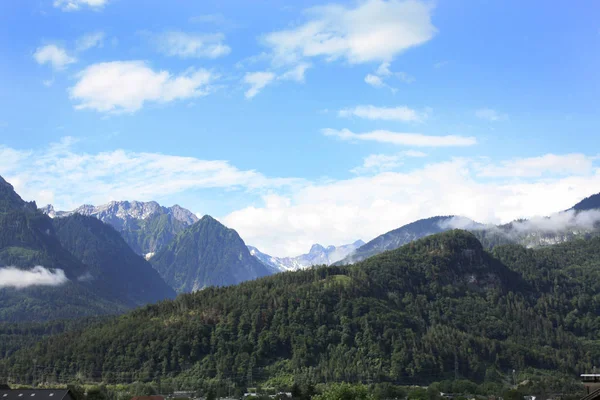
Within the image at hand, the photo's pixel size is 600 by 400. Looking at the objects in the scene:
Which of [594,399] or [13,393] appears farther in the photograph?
[13,393]

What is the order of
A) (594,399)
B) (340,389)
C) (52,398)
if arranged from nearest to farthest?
(594,399) → (340,389) → (52,398)

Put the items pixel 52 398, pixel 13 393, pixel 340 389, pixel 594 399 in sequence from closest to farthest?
pixel 594 399 → pixel 340 389 → pixel 52 398 → pixel 13 393

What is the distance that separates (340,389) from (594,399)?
80064 mm

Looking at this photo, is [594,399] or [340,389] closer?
[594,399]

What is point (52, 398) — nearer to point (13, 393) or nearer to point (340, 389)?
point (13, 393)

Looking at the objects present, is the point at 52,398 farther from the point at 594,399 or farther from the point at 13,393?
the point at 594,399

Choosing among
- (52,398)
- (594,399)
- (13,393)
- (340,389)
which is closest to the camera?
(594,399)

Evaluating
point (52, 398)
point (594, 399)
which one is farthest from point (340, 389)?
point (594, 399)

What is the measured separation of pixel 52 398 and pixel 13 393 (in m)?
16.7

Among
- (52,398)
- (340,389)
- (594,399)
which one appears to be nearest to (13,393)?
(52,398)

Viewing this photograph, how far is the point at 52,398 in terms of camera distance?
156000 millimetres

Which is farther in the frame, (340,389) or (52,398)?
(52,398)

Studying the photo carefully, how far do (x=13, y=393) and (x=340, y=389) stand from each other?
86325 millimetres

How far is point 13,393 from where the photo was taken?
166 meters
